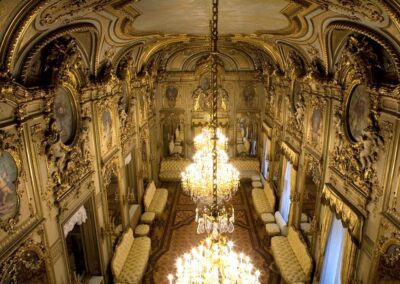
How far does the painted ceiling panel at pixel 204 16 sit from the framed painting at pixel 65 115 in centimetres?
213

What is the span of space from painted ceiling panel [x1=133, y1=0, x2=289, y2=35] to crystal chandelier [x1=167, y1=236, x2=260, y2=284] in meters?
3.87

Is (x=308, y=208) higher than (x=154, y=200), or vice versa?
(x=154, y=200)

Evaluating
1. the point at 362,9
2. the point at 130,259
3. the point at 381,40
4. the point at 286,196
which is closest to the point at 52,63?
the point at 362,9

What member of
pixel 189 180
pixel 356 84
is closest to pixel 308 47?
pixel 356 84

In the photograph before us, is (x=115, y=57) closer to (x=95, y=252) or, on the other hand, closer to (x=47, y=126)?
(x=47, y=126)

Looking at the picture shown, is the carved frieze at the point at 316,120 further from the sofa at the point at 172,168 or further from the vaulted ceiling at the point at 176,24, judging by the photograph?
the sofa at the point at 172,168

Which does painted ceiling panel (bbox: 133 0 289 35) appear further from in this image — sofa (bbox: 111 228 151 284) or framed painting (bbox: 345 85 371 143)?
sofa (bbox: 111 228 151 284)

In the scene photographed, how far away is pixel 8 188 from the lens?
4.23m

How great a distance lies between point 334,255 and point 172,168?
9.95 meters

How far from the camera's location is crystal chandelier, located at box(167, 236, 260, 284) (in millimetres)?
4059

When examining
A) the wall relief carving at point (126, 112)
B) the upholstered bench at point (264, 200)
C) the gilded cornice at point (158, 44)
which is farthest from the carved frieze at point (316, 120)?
the wall relief carving at point (126, 112)

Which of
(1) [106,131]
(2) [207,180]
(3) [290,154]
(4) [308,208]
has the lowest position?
(4) [308,208]

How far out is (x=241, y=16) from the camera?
6.25m

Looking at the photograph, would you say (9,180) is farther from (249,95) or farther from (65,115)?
(249,95)
